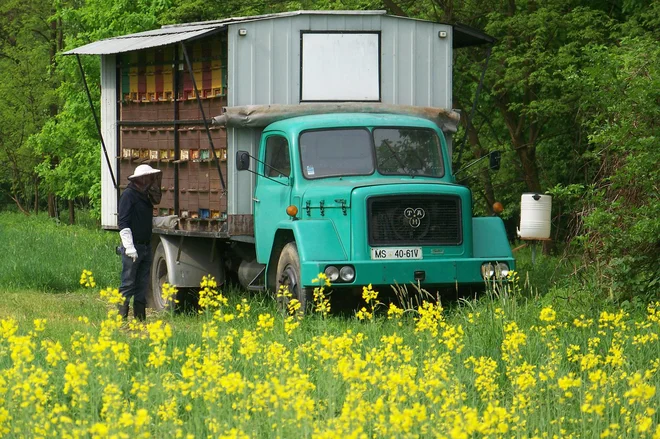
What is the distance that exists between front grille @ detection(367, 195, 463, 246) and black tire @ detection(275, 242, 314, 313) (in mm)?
794

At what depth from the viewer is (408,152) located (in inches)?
538

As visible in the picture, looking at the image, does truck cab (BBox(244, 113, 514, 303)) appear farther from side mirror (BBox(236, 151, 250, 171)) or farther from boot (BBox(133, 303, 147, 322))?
boot (BBox(133, 303, 147, 322))

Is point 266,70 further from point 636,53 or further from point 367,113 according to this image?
point 636,53

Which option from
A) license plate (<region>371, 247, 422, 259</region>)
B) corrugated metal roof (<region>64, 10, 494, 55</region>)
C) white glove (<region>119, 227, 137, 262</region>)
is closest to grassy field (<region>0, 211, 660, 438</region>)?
license plate (<region>371, 247, 422, 259</region>)

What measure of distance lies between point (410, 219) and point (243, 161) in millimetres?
1928

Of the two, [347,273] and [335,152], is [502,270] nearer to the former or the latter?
[347,273]

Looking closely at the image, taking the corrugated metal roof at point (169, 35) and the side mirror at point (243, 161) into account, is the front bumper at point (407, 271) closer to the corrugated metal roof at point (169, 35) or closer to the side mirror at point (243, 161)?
the side mirror at point (243, 161)

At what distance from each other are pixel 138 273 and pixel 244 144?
6.46ft

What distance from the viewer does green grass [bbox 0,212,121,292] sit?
18047 millimetres

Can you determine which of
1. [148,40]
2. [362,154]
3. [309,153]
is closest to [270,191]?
[309,153]

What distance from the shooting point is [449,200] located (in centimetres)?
1262

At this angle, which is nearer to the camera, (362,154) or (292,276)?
(292,276)

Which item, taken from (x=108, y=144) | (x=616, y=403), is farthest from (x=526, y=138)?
(x=616, y=403)

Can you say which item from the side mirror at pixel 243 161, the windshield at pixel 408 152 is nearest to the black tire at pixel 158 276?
the side mirror at pixel 243 161
